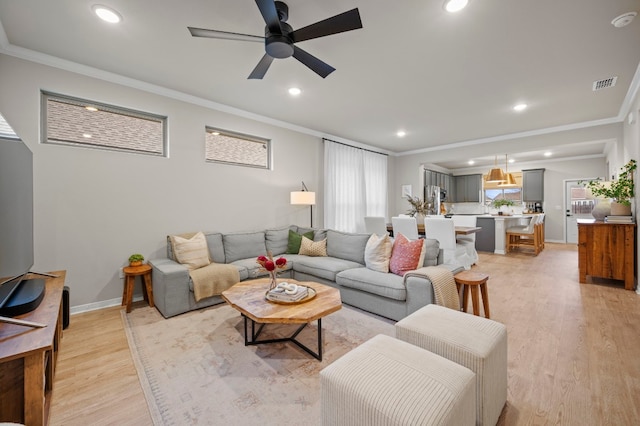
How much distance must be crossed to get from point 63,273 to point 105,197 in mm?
995

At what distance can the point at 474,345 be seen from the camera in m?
1.46

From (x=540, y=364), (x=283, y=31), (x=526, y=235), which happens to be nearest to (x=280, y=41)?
(x=283, y=31)

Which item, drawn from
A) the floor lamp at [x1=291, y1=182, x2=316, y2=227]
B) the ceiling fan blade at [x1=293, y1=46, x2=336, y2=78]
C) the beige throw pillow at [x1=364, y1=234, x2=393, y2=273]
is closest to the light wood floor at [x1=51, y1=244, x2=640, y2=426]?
the beige throw pillow at [x1=364, y1=234, x2=393, y2=273]

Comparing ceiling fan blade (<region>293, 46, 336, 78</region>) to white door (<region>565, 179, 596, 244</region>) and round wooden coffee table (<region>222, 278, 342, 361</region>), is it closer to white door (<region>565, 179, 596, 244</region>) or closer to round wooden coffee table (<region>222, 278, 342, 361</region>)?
round wooden coffee table (<region>222, 278, 342, 361</region>)

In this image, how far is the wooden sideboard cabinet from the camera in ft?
12.3

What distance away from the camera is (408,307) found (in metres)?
2.69

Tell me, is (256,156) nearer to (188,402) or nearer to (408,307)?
(408,307)

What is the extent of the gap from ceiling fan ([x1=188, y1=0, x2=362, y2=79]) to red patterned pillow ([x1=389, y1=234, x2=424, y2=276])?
81.1 inches

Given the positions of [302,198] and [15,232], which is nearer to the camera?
[15,232]

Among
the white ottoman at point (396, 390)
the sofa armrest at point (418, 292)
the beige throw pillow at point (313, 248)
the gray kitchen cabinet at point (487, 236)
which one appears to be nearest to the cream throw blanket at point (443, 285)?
the sofa armrest at point (418, 292)

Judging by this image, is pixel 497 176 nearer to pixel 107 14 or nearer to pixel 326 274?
pixel 326 274

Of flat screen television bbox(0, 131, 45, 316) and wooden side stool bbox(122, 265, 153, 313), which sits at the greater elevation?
flat screen television bbox(0, 131, 45, 316)

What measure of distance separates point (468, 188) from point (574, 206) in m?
2.93

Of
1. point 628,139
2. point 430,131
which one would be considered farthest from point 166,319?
point 628,139
